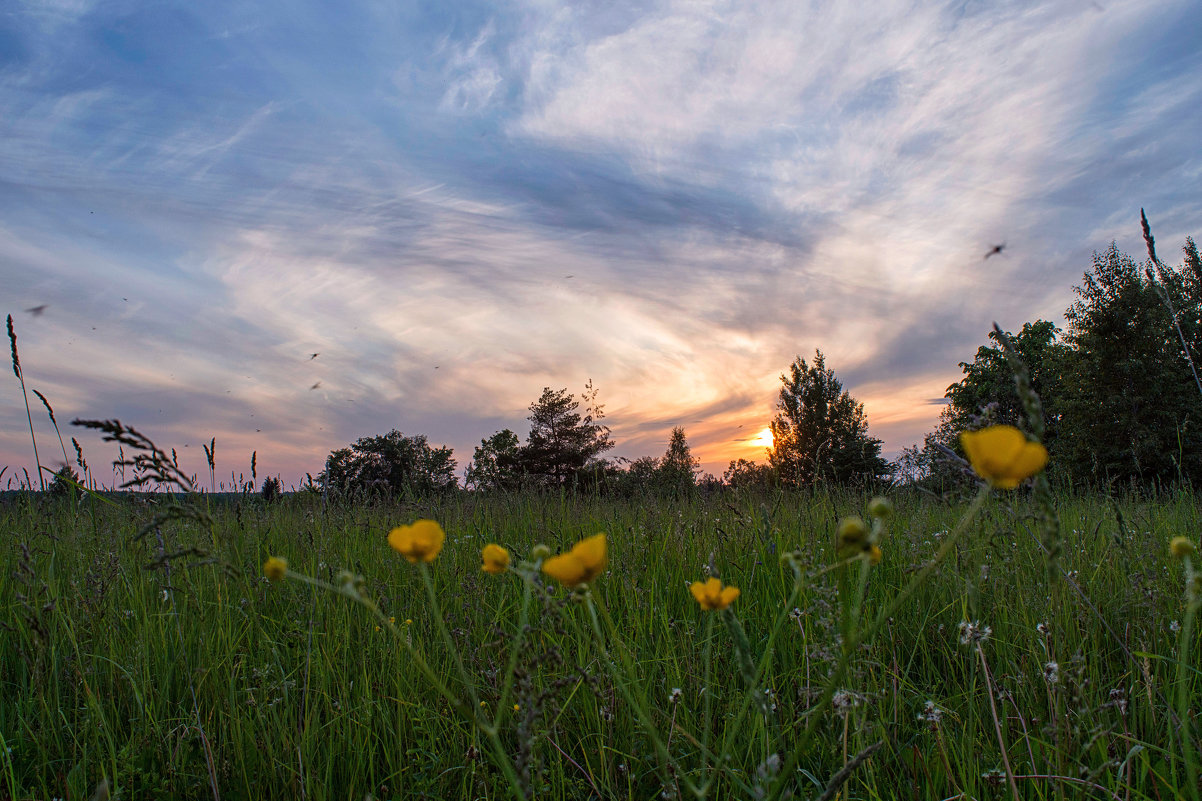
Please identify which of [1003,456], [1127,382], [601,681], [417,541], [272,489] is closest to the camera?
[1003,456]

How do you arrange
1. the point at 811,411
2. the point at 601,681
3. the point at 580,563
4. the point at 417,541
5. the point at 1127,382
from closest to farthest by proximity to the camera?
the point at 580,563 → the point at 417,541 → the point at 601,681 → the point at 1127,382 → the point at 811,411

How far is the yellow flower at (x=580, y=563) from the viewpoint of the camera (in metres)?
0.82

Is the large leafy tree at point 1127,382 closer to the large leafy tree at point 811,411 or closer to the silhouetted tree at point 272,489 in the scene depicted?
the large leafy tree at point 811,411

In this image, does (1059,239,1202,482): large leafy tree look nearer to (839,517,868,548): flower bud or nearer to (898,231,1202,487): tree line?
(898,231,1202,487): tree line

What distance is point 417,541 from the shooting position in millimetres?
959

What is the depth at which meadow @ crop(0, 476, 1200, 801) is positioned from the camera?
171cm

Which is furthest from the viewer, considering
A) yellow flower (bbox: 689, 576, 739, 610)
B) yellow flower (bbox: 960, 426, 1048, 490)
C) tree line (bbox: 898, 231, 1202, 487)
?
tree line (bbox: 898, 231, 1202, 487)

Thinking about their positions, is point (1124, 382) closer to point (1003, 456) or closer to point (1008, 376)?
point (1008, 376)

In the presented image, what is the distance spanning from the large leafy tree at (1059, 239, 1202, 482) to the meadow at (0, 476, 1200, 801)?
2863 cm

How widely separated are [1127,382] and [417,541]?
33743 mm

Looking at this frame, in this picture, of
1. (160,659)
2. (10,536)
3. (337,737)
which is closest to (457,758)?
(337,737)

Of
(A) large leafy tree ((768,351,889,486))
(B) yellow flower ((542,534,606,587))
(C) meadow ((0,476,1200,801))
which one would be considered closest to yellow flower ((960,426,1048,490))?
(C) meadow ((0,476,1200,801))

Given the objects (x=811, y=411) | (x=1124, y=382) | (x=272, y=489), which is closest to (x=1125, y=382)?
(x=1124, y=382)

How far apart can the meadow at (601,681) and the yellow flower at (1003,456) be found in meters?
0.29
